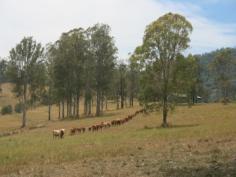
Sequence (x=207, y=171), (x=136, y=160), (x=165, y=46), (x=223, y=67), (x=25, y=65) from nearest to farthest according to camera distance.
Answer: (x=207, y=171) → (x=136, y=160) → (x=165, y=46) → (x=25, y=65) → (x=223, y=67)

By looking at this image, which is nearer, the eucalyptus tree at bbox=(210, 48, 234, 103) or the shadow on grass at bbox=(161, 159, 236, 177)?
the shadow on grass at bbox=(161, 159, 236, 177)

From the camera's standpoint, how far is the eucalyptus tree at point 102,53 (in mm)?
102062

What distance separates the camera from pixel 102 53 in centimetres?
10225

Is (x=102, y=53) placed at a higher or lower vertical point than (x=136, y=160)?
higher

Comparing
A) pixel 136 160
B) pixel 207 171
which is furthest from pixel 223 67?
pixel 207 171

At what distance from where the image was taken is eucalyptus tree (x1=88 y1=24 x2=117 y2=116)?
102m

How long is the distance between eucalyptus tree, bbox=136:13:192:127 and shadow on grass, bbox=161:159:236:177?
117 ft

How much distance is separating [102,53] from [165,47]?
44.7 meters

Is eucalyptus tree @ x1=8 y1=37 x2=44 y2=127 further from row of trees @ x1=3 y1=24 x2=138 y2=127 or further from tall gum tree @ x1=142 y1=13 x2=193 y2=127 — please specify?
tall gum tree @ x1=142 y1=13 x2=193 y2=127

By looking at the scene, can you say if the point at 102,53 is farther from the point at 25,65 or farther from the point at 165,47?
the point at 165,47

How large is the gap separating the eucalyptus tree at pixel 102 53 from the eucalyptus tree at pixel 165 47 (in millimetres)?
42994

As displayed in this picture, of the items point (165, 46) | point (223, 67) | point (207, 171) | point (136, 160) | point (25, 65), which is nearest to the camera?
point (207, 171)

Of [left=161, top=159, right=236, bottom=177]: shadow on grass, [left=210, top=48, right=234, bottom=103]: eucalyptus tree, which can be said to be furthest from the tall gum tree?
[left=210, top=48, right=234, bottom=103]: eucalyptus tree

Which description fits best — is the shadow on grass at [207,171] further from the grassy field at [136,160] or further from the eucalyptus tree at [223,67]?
the eucalyptus tree at [223,67]
